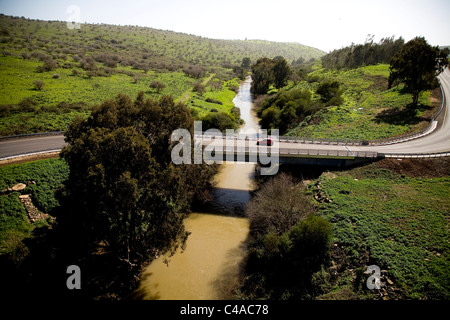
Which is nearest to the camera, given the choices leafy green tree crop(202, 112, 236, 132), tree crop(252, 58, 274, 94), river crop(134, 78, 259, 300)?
river crop(134, 78, 259, 300)

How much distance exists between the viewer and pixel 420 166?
2934 centimetres

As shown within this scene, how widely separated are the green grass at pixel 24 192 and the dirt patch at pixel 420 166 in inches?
1586

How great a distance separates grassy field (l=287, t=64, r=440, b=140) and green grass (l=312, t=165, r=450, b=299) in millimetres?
17056

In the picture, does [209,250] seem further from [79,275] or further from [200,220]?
[79,275]

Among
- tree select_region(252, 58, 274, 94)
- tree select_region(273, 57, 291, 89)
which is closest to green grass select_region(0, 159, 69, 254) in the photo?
tree select_region(252, 58, 274, 94)

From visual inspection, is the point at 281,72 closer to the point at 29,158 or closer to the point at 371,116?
the point at 371,116

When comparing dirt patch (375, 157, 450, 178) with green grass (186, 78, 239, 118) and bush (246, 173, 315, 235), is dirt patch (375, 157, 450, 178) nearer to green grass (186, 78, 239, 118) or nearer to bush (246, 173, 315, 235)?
bush (246, 173, 315, 235)

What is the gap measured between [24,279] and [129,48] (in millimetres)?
140793

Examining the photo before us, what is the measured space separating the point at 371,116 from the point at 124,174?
53057 mm

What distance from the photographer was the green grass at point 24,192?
21.3m

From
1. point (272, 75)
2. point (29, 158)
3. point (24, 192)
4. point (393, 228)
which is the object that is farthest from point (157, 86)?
point (393, 228)

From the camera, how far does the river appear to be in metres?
20.2

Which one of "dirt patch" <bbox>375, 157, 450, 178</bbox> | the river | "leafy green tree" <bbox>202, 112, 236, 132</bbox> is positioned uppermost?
"leafy green tree" <bbox>202, 112, 236, 132</bbox>

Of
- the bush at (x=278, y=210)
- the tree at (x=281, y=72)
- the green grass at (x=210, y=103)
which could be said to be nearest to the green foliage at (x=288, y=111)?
the green grass at (x=210, y=103)
